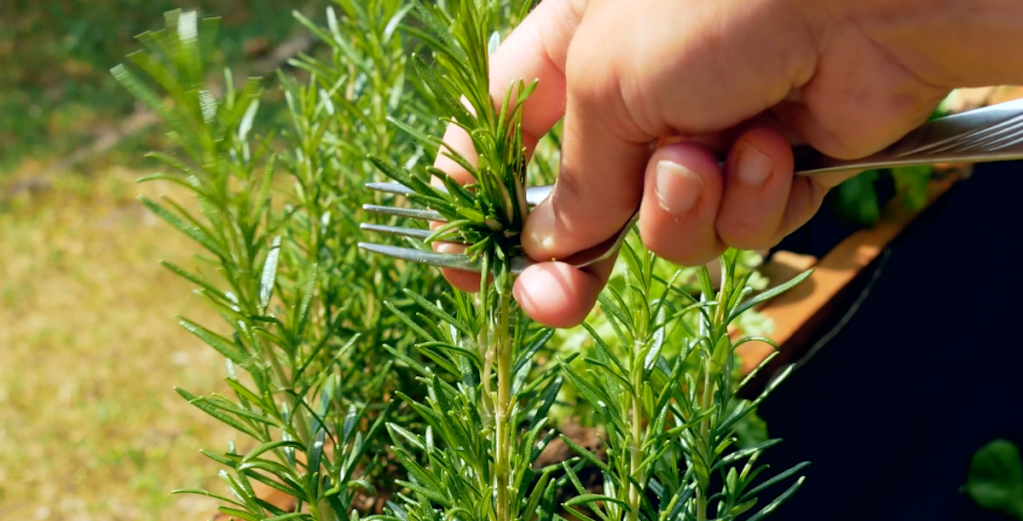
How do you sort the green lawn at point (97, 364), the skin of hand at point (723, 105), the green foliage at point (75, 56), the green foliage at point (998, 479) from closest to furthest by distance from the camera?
the skin of hand at point (723, 105), the green foliage at point (998, 479), the green lawn at point (97, 364), the green foliage at point (75, 56)

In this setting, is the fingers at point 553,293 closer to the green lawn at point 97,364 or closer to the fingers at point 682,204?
the fingers at point 682,204

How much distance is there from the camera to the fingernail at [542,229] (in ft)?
2.50

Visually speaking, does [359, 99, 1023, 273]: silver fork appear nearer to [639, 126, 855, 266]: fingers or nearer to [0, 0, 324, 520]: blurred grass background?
[639, 126, 855, 266]: fingers

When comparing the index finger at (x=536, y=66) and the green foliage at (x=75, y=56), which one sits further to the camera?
the green foliage at (x=75, y=56)

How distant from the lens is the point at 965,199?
1844mm

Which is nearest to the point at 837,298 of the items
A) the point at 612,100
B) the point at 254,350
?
the point at 612,100

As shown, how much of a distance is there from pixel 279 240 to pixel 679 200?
424 millimetres

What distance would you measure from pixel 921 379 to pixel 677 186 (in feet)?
→ 4.07

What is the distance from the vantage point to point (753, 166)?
74 centimetres

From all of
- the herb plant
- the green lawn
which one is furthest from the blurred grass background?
the herb plant

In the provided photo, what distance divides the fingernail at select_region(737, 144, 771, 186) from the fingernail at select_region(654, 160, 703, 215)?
0.13 feet

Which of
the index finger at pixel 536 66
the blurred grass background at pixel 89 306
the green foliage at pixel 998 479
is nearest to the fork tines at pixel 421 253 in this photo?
the index finger at pixel 536 66

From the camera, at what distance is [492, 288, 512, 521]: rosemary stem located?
74 cm

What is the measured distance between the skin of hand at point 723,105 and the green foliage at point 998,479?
1.18m
